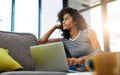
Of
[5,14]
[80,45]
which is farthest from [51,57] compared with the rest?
[5,14]

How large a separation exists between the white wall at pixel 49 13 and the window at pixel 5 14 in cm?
76

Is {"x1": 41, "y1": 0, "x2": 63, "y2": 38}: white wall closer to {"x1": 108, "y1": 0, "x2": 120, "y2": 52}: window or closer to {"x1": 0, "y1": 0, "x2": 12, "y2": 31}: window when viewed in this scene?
{"x1": 0, "y1": 0, "x2": 12, "y2": 31}: window

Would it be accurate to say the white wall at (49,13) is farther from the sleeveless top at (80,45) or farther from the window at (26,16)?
the sleeveless top at (80,45)

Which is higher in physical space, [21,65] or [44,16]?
[44,16]

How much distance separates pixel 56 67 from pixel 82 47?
732 millimetres

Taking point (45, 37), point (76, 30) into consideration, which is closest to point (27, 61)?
point (45, 37)

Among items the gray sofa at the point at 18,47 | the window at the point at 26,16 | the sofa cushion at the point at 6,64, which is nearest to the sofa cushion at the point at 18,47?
the gray sofa at the point at 18,47

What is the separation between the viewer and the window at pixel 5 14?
14.1ft

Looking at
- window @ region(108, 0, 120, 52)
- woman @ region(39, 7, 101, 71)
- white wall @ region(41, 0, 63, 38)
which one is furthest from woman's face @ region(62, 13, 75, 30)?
white wall @ region(41, 0, 63, 38)

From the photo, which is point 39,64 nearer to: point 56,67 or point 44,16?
point 56,67

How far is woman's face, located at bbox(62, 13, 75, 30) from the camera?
2178mm

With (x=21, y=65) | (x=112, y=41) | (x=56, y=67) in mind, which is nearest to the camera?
(x=56, y=67)

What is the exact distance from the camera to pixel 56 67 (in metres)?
1.35

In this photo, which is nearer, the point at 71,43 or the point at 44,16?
the point at 71,43
